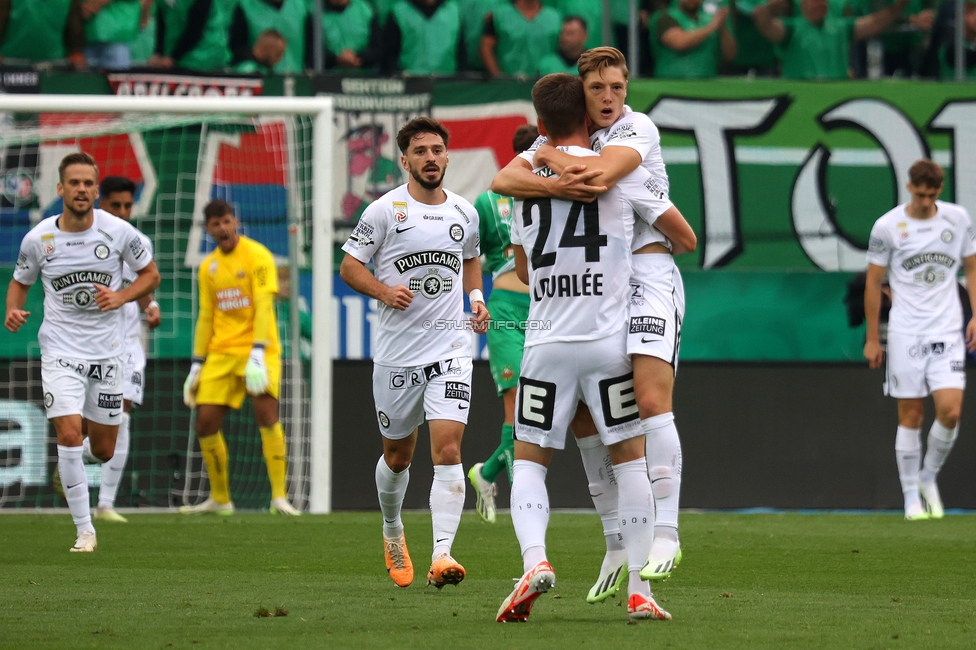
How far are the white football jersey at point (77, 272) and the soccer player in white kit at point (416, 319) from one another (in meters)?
2.68

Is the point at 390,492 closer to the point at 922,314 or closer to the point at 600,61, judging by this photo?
the point at 600,61

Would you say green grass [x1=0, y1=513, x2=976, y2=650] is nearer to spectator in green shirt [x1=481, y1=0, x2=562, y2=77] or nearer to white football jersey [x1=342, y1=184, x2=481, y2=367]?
white football jersey [x1=342, y1=184, x2=481, y2=367]

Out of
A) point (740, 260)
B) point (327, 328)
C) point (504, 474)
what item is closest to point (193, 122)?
point (327, 328)

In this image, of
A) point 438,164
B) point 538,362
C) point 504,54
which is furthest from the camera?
point 504,54

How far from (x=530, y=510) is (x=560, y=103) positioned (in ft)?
5.17

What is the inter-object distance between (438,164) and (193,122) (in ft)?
21.7

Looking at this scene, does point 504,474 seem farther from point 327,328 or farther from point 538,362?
point 538,362

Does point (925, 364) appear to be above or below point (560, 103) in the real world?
below

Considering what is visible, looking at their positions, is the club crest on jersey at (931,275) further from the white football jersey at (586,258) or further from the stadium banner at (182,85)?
the white football jersey at (586,258)

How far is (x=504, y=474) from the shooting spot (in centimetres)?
1357

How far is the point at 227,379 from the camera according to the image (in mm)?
12641

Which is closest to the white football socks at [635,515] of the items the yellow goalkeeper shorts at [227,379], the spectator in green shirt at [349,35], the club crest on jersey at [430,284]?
the club crest on jersey at [430,284]

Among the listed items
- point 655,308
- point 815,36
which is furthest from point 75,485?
point 815,36

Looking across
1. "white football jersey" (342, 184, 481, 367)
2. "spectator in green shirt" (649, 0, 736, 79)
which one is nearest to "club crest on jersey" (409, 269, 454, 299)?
"white football jersey" (342, 184, 481, 367)
